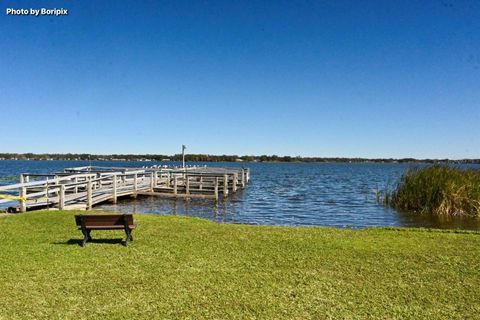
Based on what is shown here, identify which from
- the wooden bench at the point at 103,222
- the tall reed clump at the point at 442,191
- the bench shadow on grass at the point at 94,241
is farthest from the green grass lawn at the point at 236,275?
the tall reed clump at the point at 442,191

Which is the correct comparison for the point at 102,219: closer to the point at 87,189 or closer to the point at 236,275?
Result: the point at 236,275

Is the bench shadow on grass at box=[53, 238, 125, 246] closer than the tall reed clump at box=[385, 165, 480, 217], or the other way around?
the bench shadow on grass at box=[53, 238, 125, 246]

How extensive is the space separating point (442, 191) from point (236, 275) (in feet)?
57.8

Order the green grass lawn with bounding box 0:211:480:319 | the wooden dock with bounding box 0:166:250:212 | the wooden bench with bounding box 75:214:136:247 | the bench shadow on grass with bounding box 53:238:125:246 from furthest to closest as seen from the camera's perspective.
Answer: the wooden dock with bounding box 0:166:250:212
the bench shadow on grass with bounding box 53:238:125:246
the wooden bench with bounding box 75:214:136:247
the green grass lawn with bounding box 0:211:480:319

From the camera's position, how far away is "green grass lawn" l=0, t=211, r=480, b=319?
251 inches

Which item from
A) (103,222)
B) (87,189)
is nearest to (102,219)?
(103,222)

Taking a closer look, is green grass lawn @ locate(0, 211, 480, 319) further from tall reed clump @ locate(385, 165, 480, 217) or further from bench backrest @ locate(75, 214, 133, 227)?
tall reed clump @ locate(385, 165, 480, 217)

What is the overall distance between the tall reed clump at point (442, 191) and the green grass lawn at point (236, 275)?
10.2m

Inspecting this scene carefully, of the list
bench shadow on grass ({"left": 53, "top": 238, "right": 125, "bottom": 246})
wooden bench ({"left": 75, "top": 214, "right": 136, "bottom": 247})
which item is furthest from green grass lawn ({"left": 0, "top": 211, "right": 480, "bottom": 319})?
wooden bench ({"left": 75, "top": 214, "right": 136, "bottom": 247})

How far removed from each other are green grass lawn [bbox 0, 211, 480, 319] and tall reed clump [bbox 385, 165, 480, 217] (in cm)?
1025

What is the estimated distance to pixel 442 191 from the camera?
22.4m

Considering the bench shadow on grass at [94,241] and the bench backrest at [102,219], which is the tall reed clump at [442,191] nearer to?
the bench shadow on grass at [94,241]

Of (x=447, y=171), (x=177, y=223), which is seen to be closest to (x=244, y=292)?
(x=177, y=223)

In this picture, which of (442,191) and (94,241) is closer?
(94,241)
